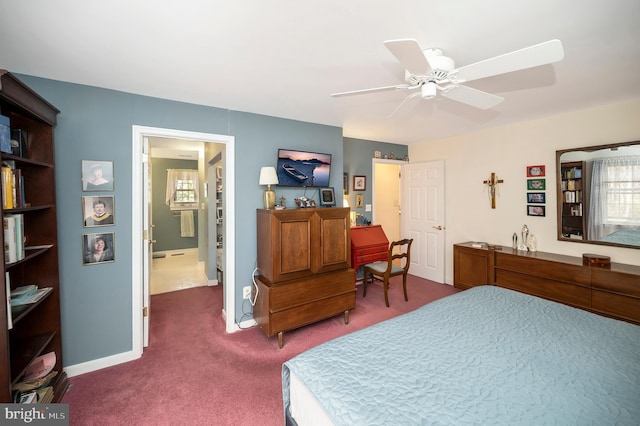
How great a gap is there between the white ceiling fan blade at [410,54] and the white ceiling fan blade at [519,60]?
0.25m

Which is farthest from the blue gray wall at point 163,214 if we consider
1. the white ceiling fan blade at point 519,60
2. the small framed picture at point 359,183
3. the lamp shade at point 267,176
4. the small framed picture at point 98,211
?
the white ceiling fan blade at point 519,60

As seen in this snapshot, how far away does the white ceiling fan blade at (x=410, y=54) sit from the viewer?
3.89 ft

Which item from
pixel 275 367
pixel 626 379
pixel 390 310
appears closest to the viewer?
pixel 626 379

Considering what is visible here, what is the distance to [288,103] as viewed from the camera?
271cm

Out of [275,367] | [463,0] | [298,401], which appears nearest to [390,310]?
[275,367]

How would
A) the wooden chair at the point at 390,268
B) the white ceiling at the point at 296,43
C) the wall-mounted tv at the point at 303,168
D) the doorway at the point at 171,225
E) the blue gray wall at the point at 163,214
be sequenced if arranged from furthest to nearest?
the blue gray wall at the point at 163,214 → the doorway at the point at 171,225 → the wooden chair at the point at 390,268 → the wall-mounted tv at the point at 303,168 → the white ceiling at the point at 296,43

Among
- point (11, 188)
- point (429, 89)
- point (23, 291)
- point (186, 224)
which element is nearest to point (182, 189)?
point (186, 224)

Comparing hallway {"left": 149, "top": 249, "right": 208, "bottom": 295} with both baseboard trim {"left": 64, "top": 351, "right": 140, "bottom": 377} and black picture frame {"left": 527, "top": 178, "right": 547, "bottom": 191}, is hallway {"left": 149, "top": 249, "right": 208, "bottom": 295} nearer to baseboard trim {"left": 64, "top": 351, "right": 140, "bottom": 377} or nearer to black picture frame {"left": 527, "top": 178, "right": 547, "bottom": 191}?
baseboard trim {"left": 64, "top": 351, "right": 140, "bottom": 377}

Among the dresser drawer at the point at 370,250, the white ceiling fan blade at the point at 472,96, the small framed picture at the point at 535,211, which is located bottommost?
the dresser drawer at the point at 370,250

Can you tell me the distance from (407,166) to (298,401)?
436 cm

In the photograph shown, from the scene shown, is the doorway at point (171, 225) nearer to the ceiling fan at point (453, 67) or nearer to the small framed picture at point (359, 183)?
the small framed picture at point (359, 183)

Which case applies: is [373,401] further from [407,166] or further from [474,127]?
[407,166]

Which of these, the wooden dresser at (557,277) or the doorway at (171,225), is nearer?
the wooden dresser at (557,277)

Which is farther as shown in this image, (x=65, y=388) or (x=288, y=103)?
(x=288, y=103)
